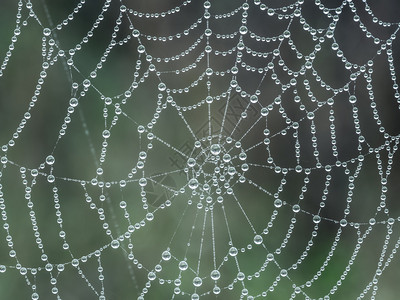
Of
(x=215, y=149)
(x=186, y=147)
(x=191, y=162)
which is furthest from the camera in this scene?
(x=186, y=147)

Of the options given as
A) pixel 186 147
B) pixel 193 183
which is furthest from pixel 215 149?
pixel 186 147

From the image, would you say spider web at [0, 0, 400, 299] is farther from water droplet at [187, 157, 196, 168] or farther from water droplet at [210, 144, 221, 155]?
water droplet at [210, 144, 221, 155]

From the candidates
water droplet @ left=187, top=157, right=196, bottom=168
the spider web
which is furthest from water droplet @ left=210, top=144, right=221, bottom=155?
the spider web

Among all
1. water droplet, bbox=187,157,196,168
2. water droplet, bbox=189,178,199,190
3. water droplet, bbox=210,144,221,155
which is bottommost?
water droplet, bbox=189,178,199,190

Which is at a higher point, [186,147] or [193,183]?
[186,147]

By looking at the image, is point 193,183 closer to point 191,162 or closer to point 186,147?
point 191,162

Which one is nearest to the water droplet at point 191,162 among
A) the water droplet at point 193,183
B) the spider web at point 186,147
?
the water droplet at point 193,183

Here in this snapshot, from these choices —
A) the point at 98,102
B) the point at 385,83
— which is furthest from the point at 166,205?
the point at 385,83

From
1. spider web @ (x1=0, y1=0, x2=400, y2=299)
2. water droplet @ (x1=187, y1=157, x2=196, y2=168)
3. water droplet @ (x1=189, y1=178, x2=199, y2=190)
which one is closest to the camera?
water droplet @ (x1=189, y1=178, x2=199, y2=190)

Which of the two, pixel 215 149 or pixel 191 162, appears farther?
pixel 191 162
